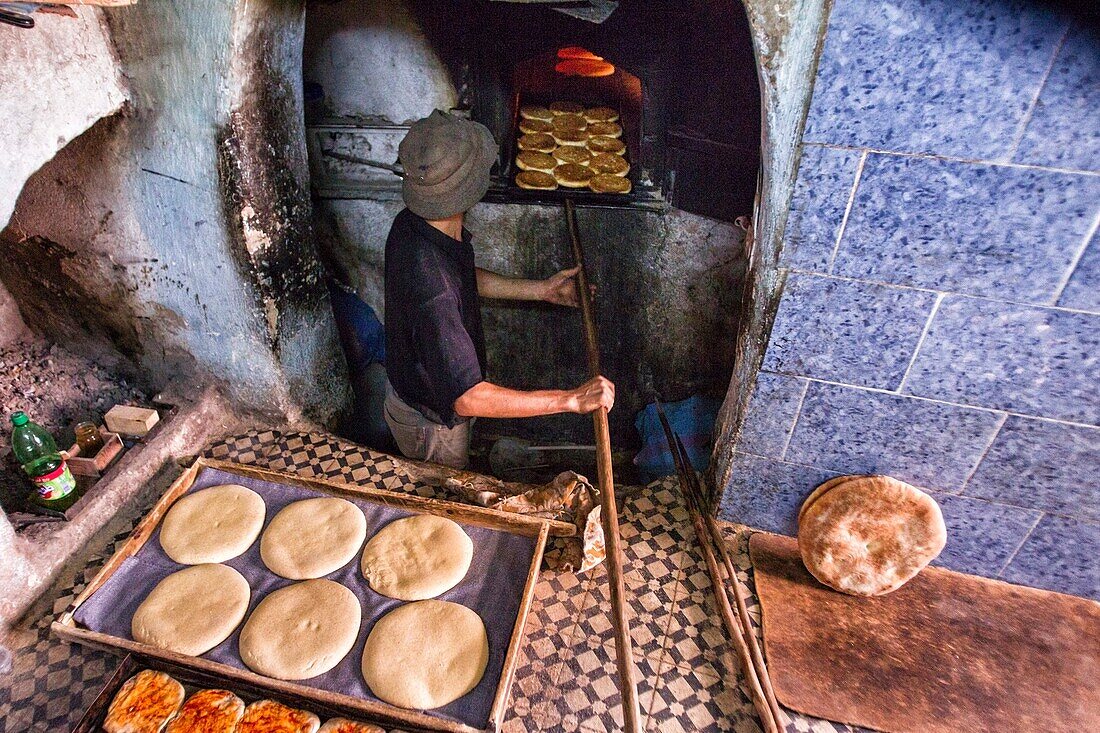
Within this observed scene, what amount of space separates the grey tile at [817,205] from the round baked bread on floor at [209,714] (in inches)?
98.4

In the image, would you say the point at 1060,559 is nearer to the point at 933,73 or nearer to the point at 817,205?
the point at 817,205

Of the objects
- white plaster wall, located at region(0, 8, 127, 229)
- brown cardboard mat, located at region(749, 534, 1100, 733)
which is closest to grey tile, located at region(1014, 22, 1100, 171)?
brown cardboard mat, located at region(749, 534, 1100, 733)

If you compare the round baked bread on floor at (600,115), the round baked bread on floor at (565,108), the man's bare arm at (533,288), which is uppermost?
the round baked bread on floor at (565,108)

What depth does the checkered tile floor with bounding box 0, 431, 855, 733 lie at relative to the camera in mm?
2223

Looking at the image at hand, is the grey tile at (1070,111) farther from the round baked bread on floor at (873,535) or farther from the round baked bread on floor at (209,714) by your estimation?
the round baked bread on floor at (209,714)

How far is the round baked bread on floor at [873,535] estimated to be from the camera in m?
2.51

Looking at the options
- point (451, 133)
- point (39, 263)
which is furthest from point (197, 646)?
point (39, 263)

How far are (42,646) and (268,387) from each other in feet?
4.84

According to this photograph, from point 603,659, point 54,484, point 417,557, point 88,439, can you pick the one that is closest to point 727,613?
point 603,659

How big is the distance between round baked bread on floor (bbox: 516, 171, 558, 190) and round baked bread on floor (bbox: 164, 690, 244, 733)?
123 inches

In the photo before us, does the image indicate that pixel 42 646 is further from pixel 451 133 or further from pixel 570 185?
pixel 570 185

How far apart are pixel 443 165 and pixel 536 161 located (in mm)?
1566

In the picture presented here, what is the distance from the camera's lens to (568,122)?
14.8 ft

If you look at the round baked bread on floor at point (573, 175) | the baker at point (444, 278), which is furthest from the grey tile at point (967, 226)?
the round baked bread on floor at point (573, 175)
